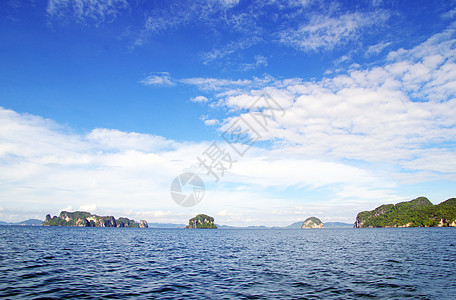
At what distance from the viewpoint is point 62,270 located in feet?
104

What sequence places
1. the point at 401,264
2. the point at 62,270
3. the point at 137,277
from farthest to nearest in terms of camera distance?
the point at 401,264, the point at 62,270, the point at 137,277

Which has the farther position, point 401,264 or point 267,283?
point 401,264

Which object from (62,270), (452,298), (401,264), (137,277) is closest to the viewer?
(452,298)

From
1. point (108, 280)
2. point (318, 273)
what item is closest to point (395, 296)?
point (318, 273)

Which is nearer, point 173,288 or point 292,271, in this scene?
point 173,288

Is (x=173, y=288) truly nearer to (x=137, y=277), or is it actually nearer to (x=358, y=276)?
(x=137, y=277)

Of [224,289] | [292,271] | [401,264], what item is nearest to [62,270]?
[224,289]

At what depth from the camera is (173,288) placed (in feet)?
80.2

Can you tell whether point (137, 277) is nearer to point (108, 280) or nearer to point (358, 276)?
point (108, 280)

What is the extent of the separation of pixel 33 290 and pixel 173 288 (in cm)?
1179

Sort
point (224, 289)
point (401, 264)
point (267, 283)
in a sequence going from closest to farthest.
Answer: point (224, 289) → point (267, 283) → point (401, 264)

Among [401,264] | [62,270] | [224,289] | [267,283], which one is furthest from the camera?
[401,264]

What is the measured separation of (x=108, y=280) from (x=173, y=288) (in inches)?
302

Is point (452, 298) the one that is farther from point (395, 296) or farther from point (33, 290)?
point (33, 290)
